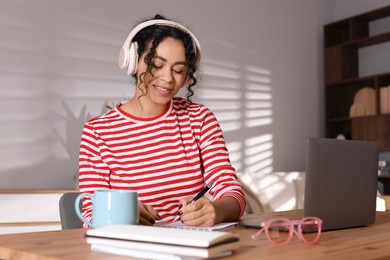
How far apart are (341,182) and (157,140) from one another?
634mm

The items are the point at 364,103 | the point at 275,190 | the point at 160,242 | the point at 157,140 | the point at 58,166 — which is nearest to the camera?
the point at 160,242

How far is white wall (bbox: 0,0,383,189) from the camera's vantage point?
10.8 ft

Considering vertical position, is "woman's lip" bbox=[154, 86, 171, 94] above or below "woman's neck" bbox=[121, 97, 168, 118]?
above

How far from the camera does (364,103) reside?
14.9 feet

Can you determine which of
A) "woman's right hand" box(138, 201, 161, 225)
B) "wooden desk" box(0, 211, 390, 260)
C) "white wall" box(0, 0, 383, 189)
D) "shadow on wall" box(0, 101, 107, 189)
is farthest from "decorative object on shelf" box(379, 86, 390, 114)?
"woman's right hand" box(138, 201, 161, 225)

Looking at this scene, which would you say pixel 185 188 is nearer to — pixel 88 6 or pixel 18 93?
pixel 18 93

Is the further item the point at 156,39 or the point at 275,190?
the point at 275,190

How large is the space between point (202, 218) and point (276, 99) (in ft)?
11.1

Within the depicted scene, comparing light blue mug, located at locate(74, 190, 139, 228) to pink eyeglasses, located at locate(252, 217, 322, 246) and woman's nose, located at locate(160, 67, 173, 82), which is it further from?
woman's nose, located at locate(160, 67, 173, 82)

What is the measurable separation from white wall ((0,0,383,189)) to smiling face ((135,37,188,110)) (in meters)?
1.88

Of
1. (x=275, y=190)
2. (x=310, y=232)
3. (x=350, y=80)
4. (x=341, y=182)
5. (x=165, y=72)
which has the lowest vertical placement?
(x=275, y=190)

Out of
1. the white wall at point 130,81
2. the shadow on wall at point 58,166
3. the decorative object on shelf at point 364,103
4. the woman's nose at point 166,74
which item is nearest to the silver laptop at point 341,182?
the woman's nose at point 166,74

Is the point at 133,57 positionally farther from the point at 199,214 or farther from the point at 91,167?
the point at 199,214

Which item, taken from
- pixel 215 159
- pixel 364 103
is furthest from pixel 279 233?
pixel 364 103
